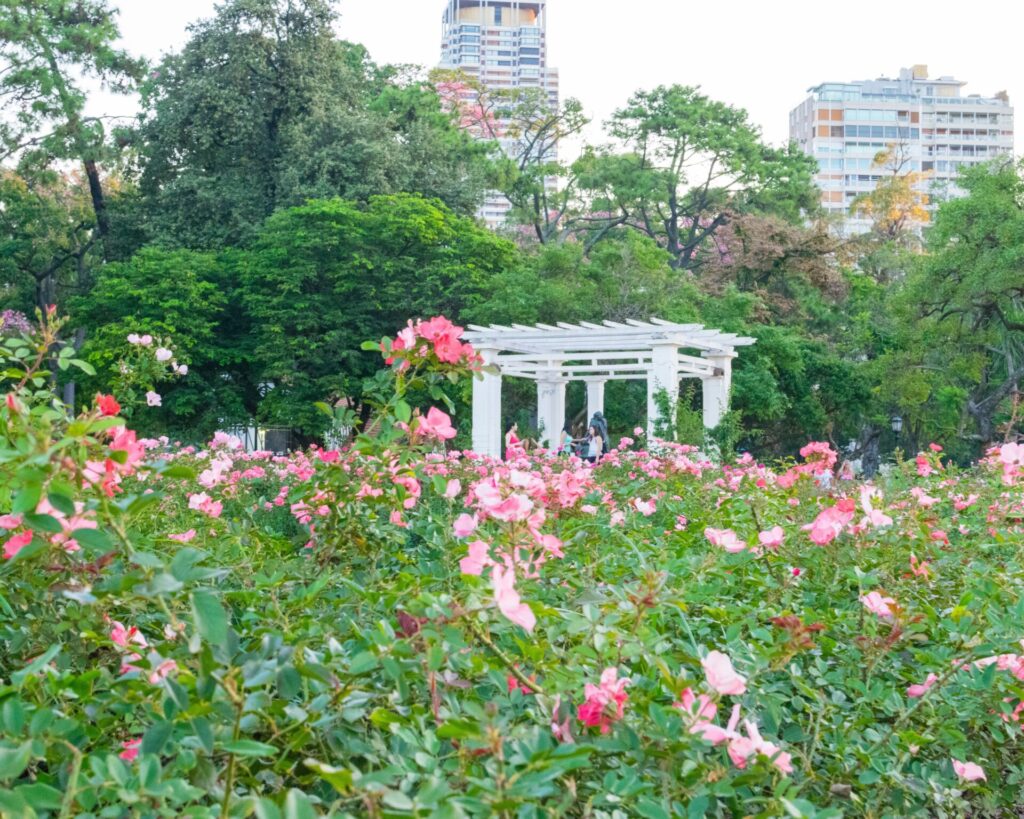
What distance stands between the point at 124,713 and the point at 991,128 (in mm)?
Answer: 106015

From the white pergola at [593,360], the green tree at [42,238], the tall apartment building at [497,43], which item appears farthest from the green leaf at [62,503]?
the tall apartment building at [497,43]

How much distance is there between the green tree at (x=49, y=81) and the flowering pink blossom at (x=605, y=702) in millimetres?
25315

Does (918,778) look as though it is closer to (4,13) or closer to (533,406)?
(533,406)

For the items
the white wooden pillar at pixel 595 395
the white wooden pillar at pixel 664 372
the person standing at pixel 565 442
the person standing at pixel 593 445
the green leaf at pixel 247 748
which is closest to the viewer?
the green leaf at pixel 247 748

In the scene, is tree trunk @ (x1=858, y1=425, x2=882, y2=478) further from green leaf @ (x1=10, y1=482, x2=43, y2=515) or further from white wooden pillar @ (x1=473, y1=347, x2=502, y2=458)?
green leaf @ (x1=10, y1=482, x2=43, y2=515)

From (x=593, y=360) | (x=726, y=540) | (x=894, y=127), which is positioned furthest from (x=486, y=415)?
(x=894, y=127)

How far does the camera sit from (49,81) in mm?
24312

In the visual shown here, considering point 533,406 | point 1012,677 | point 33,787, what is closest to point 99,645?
point 33,787

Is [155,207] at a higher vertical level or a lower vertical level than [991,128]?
lower

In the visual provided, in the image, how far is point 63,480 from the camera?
1361mm

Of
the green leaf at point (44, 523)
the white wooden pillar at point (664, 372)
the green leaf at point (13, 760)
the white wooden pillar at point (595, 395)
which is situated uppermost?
the green leaf at point (44, 523)

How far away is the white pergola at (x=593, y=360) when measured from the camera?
17.9 metres

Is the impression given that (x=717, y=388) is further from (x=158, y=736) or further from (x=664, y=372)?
(x=158, y=736)

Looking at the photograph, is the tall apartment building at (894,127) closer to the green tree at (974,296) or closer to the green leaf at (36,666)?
the green tree at (974,296)
